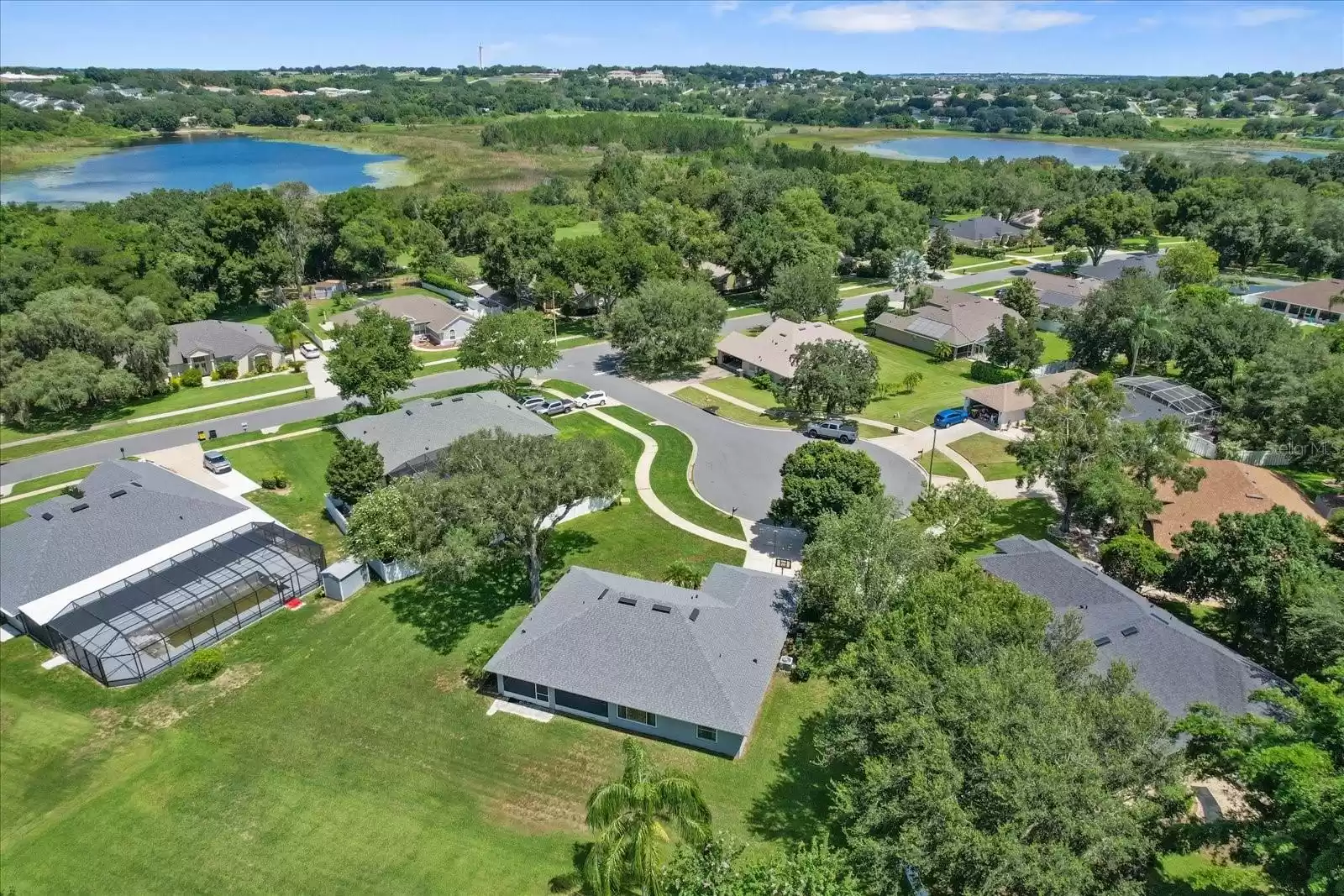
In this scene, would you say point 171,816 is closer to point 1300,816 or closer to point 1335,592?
point 1300,816

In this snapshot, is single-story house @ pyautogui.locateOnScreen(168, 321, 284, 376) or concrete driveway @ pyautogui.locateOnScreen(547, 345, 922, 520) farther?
single-story house @ pyautogui.locateOnScreen(168, 321, 284, 376)

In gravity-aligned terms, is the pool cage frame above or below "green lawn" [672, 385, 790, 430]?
below

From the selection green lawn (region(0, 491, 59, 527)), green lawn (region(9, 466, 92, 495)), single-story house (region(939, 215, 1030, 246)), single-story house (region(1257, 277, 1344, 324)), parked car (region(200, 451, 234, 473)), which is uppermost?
single-story house (region(939, 215, 1030, 246))

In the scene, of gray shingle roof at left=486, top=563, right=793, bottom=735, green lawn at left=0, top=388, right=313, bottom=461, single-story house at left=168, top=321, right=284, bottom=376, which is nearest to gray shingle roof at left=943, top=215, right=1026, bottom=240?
single-story house at left=168, top=321, right=284, bottom=376

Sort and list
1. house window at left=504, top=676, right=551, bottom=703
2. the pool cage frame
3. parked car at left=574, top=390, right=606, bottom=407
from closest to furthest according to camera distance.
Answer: house window at left=504, top=676, right=551, bottom=703, the pool cage frame, parked car at left=574, top=390, right=606, bottom=407

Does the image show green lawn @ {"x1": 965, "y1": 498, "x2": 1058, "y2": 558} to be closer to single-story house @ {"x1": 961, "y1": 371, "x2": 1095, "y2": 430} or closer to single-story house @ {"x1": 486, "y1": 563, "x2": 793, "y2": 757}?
single-story house @ {"x1": 961, "y1": 371, "x2": 1095, "y2": 430}

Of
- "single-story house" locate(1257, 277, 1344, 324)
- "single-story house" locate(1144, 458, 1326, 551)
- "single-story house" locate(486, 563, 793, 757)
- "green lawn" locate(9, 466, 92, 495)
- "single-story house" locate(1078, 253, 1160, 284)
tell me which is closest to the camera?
"single-story house" locate(486, 563, 793, 757)
